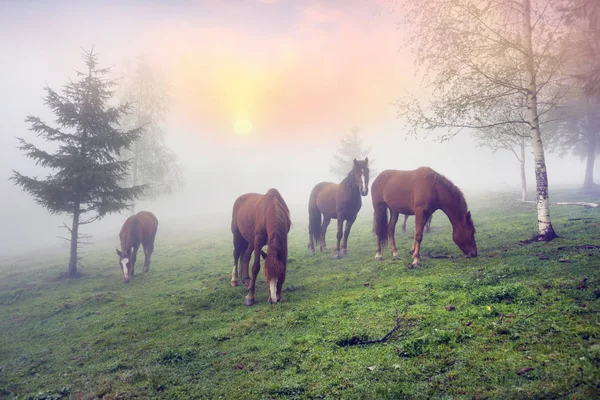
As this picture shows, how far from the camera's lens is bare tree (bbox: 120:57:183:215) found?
3234 centimetres

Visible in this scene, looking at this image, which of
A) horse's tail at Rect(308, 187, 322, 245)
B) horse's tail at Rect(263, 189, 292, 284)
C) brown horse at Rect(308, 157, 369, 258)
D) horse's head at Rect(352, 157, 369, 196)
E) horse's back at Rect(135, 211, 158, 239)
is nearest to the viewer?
horse's tail at Rect(263, 189, 292, 284)

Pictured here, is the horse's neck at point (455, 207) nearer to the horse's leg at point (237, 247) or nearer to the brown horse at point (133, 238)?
the horse's leg at point (237, 247)

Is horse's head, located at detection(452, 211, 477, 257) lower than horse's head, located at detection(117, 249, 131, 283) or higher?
higher

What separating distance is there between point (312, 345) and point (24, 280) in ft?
65.6

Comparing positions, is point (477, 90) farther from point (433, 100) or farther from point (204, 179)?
point (204, 179)

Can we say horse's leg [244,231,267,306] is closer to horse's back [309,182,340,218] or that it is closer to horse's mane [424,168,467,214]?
horse's mane [424,168,467,214]

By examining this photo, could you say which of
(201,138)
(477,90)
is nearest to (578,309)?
(477,90)

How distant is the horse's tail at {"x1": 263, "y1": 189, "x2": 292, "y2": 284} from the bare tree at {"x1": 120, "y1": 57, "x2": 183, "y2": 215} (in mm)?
27258

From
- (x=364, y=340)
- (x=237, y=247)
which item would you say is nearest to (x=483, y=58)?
(x=364, y=340)

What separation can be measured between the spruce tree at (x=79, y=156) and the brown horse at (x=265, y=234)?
10.7 meters

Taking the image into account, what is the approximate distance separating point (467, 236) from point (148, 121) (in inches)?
1306

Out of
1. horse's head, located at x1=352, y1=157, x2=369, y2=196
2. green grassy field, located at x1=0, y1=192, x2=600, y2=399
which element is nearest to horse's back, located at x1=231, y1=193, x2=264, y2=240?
green grassy field, located at x1=0, y1=192, x2=600, y2=399

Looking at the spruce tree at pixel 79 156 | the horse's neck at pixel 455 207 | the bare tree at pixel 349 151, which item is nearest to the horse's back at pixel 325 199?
the horse's neck at pixel 455 207

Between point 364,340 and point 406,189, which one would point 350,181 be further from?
point 364,340
